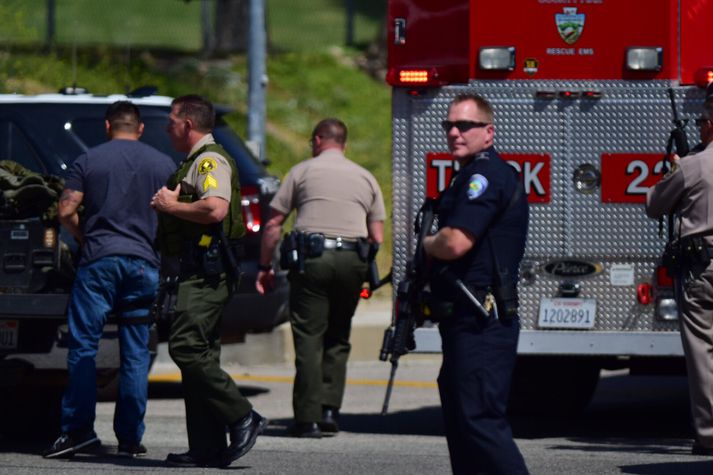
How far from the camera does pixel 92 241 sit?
848 cm

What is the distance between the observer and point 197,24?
26.2m

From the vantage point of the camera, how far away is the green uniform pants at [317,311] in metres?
9.68

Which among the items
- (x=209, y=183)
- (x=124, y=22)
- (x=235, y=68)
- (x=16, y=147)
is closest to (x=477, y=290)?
(x=209, y=183)

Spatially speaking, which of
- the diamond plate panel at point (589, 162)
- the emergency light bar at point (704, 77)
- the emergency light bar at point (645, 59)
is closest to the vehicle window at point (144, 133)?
the diamond plate panel at point (589, 162)

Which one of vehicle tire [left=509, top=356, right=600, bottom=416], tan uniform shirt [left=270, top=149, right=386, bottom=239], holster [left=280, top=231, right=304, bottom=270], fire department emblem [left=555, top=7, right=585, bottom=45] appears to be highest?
fire department emblem [left=555, top=7, right=585, bottom=45]

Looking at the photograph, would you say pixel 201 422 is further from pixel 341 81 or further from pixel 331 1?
pixel 331 1

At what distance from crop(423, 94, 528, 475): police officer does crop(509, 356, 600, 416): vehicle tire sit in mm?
3706

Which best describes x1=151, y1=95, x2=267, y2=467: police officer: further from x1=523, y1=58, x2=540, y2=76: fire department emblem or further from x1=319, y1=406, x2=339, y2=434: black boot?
x1=523, y1=58, x2=540, y2=76: fire department emblem

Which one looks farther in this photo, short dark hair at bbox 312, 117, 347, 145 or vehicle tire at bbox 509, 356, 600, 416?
vehicle tire at bbox 509, 356, 600, 416

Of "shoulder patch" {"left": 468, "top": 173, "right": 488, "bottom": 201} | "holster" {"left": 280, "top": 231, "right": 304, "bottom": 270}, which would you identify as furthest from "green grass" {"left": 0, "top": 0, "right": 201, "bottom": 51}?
"shoulder patch" {"left": 468, "top": 173, "right": 488, "bottom": 201}

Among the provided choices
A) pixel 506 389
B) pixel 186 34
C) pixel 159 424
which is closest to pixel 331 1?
pixel 186 34

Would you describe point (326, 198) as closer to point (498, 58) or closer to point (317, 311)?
point (317, 311)

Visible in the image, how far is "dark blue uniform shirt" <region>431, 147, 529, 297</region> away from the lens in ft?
20.6

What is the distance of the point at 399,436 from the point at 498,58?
228 cm
